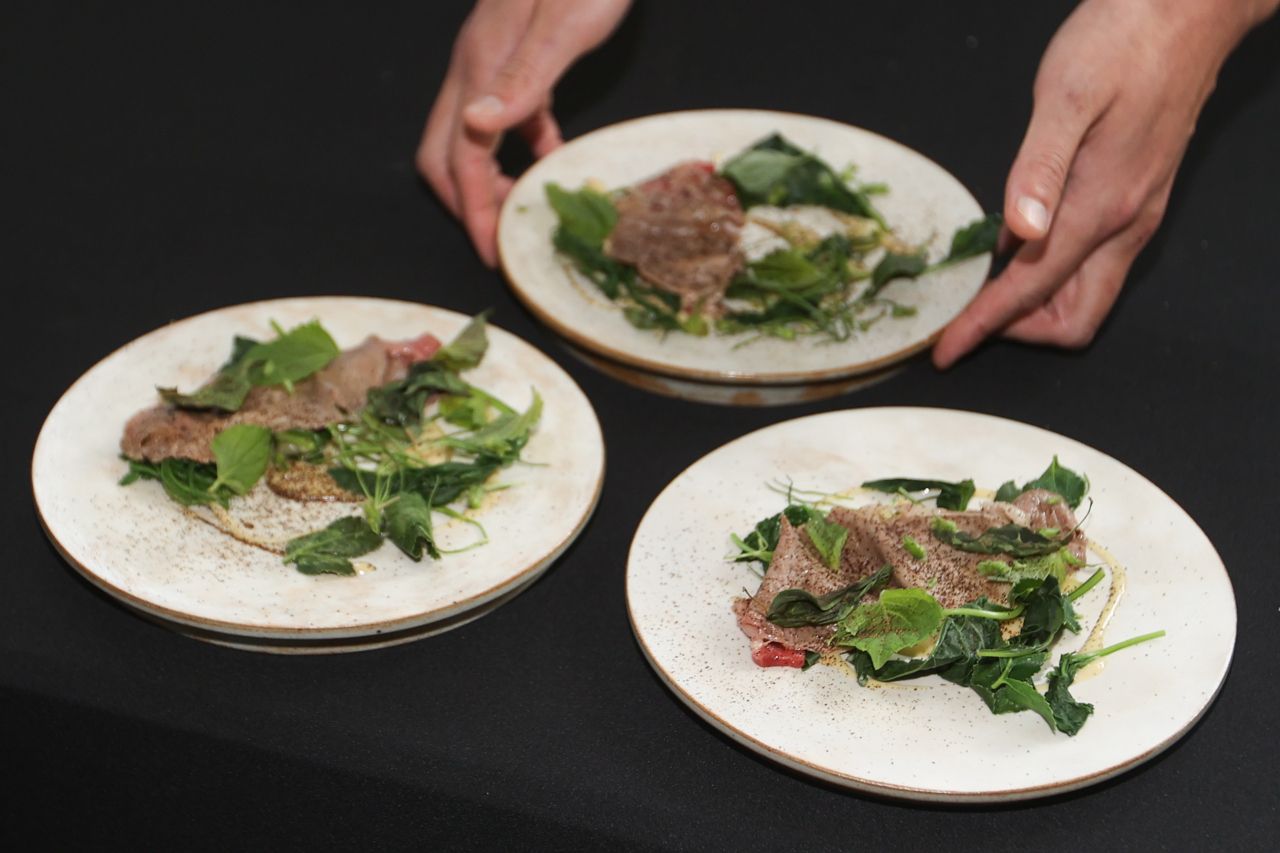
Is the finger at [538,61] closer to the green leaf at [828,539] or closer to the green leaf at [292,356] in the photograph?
the green leaf at [292,356]

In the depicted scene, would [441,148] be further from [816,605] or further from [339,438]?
[816,605]

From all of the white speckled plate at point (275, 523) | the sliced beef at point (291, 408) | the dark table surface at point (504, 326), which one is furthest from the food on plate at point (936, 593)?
the sliced beef at point (291, 408)

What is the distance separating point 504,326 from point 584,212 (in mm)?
241

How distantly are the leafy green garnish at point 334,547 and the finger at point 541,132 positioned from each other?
1.11 metres

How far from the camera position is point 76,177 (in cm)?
239

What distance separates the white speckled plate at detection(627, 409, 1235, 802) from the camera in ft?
4.09

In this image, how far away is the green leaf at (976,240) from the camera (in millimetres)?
2008

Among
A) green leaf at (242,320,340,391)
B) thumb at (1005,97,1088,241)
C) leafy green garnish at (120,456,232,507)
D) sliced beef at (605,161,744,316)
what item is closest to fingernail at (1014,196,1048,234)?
thumb at (1005,97,1088,241)

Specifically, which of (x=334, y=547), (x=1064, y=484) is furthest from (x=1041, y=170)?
(x=334, y=547)

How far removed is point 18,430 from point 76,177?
0.78 m

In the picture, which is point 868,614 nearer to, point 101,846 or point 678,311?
point 678,311

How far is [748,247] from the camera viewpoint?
2.12m

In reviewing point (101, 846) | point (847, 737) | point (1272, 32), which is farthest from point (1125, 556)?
point (1272, 32)

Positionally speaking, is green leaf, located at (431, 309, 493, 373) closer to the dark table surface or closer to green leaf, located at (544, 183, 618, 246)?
the dark table surface
